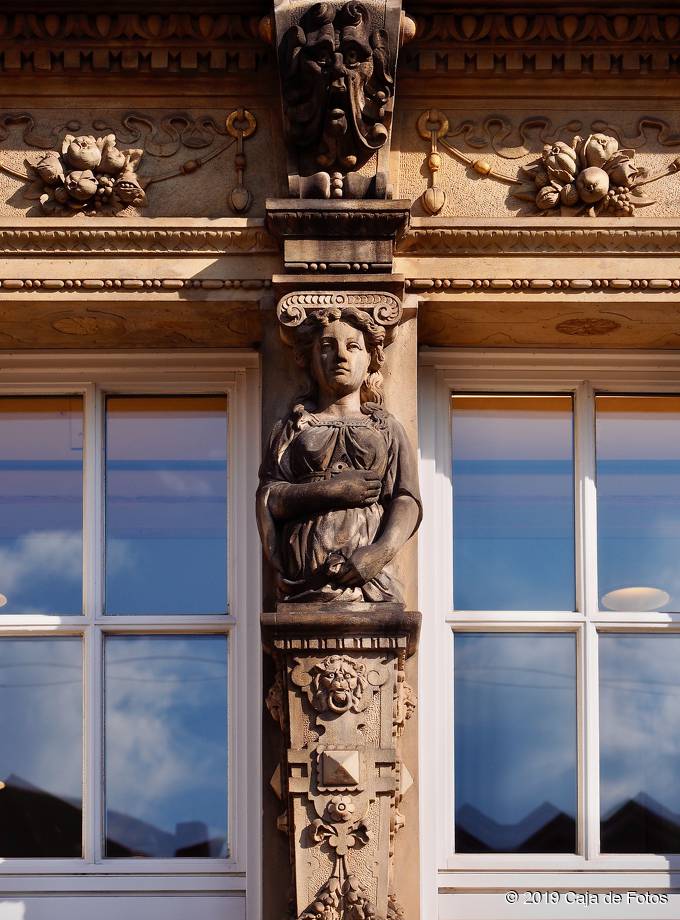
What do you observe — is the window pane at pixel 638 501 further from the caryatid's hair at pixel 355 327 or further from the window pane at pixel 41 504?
the window pane at pixel 41 504

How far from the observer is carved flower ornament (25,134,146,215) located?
446 centimetres

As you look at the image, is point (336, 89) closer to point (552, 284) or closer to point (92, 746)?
point (552, 284)

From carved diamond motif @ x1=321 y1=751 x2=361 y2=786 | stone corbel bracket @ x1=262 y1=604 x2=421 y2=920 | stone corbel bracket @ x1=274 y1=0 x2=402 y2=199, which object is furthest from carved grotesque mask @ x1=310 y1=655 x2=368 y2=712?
stone corbel bracket @ x1=274 y1=0 x2=402 y2=199

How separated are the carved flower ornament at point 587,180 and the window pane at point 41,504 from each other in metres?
1.71

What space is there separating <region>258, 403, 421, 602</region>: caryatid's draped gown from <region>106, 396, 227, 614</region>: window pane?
57 cm

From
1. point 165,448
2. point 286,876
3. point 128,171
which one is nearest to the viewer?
point 286,876

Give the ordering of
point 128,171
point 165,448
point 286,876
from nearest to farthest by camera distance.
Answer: point 286,876, point 128,171, point 165,448

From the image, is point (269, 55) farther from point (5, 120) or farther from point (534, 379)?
point (534, 379)

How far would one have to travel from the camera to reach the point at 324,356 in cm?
425

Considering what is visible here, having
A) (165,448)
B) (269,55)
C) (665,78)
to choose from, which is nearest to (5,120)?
(269,55)

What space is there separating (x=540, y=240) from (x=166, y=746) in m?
2.03

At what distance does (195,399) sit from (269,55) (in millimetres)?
1157

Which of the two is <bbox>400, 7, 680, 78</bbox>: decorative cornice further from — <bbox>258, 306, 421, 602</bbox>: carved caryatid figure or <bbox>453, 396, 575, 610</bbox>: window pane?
<bbox>453, 396, 575, 610</bbox>: window pane

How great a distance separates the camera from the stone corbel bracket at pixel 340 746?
3973 millimetres
